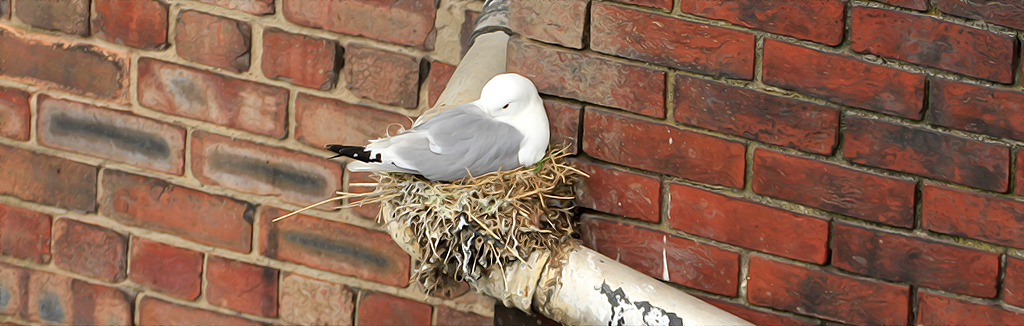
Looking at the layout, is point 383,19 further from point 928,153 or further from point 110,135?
point 928,153

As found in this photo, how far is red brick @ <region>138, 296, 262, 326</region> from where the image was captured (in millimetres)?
1181

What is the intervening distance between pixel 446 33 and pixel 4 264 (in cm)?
81

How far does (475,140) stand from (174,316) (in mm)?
721

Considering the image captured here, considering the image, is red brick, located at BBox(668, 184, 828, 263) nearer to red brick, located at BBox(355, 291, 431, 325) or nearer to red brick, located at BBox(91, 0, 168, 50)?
red brick, located at BBox(355, 291, 431, 325)

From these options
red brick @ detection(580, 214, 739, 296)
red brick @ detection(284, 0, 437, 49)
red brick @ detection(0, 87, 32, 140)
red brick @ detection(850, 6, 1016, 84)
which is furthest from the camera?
red brick @ detection(0, 87, 32, 140)

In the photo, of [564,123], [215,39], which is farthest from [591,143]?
[215,39]

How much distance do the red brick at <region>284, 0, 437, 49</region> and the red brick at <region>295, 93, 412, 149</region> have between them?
0.34 ft

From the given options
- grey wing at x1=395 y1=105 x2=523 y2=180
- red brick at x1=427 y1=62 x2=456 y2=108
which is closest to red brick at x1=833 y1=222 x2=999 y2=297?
grey wing at x1=395 y1=105 x2=523 y2=180

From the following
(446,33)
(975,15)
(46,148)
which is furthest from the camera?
(46,148)

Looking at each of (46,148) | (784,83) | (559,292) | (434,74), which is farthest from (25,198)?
(784,83)

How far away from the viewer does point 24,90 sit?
1.16 meters

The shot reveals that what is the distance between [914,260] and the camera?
0.73 metres

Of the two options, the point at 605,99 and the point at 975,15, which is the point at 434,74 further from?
the point at 975,15

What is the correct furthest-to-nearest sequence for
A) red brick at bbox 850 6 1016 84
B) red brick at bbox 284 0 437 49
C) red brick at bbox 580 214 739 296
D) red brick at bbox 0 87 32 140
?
red brick at bbox 0 87 32 140, red brick at bbox 284 0 437 49, red brick at bbox 580 214 739 296, red brick at bbox 850 6 1016 84
